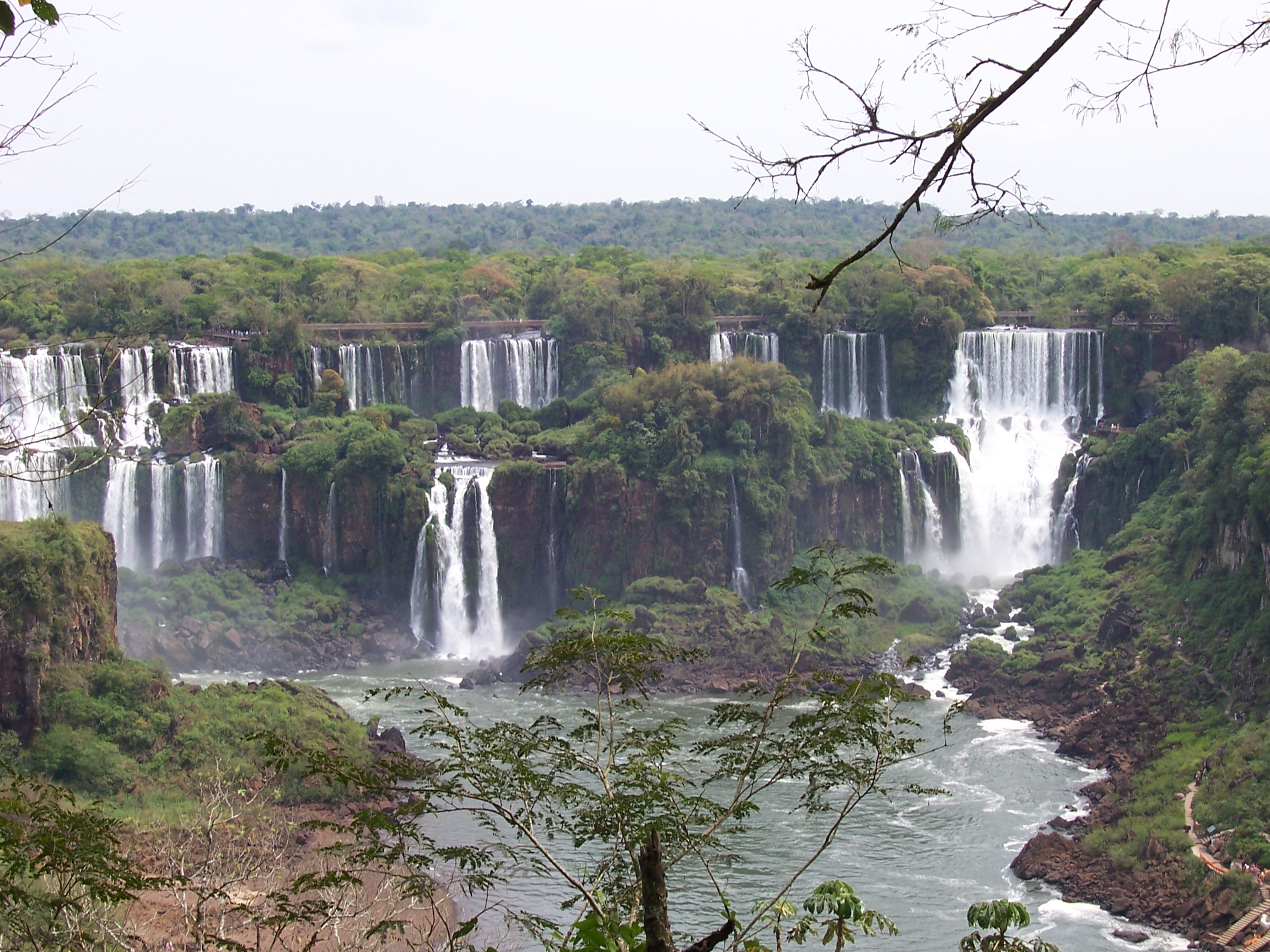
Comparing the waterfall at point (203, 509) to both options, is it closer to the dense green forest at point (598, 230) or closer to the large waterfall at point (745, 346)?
the large waterfall at point (745, 346)

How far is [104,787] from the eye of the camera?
23.2m

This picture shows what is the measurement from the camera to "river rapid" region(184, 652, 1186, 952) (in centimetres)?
1967

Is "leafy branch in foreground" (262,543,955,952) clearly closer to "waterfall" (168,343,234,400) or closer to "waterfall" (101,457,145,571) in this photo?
"waterfall" (101,457,145,571)

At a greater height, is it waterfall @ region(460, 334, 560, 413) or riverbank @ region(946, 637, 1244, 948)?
waterfall @ region(460, 334, 560, 413)

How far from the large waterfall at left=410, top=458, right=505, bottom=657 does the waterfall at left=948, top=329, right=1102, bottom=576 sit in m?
13.7

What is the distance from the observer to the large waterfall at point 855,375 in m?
45.4

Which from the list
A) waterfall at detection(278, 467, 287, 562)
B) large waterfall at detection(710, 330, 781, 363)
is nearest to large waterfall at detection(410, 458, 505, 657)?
waterfall at detection(278, 467, 287, 562)

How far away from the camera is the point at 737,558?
3825cm

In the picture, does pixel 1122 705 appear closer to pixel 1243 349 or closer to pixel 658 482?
pixel 658 482

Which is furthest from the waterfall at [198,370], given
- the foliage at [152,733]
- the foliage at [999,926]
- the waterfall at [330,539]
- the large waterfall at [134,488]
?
the foliage at [999,926]

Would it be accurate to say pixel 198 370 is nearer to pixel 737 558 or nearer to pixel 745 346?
pixel 737 558

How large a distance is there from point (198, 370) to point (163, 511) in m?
5.06

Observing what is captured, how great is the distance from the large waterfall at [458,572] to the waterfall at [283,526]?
3832 mm

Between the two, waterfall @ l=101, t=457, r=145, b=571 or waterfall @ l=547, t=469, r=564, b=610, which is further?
waterfall @ l=547, t=469, r=564, b=610
